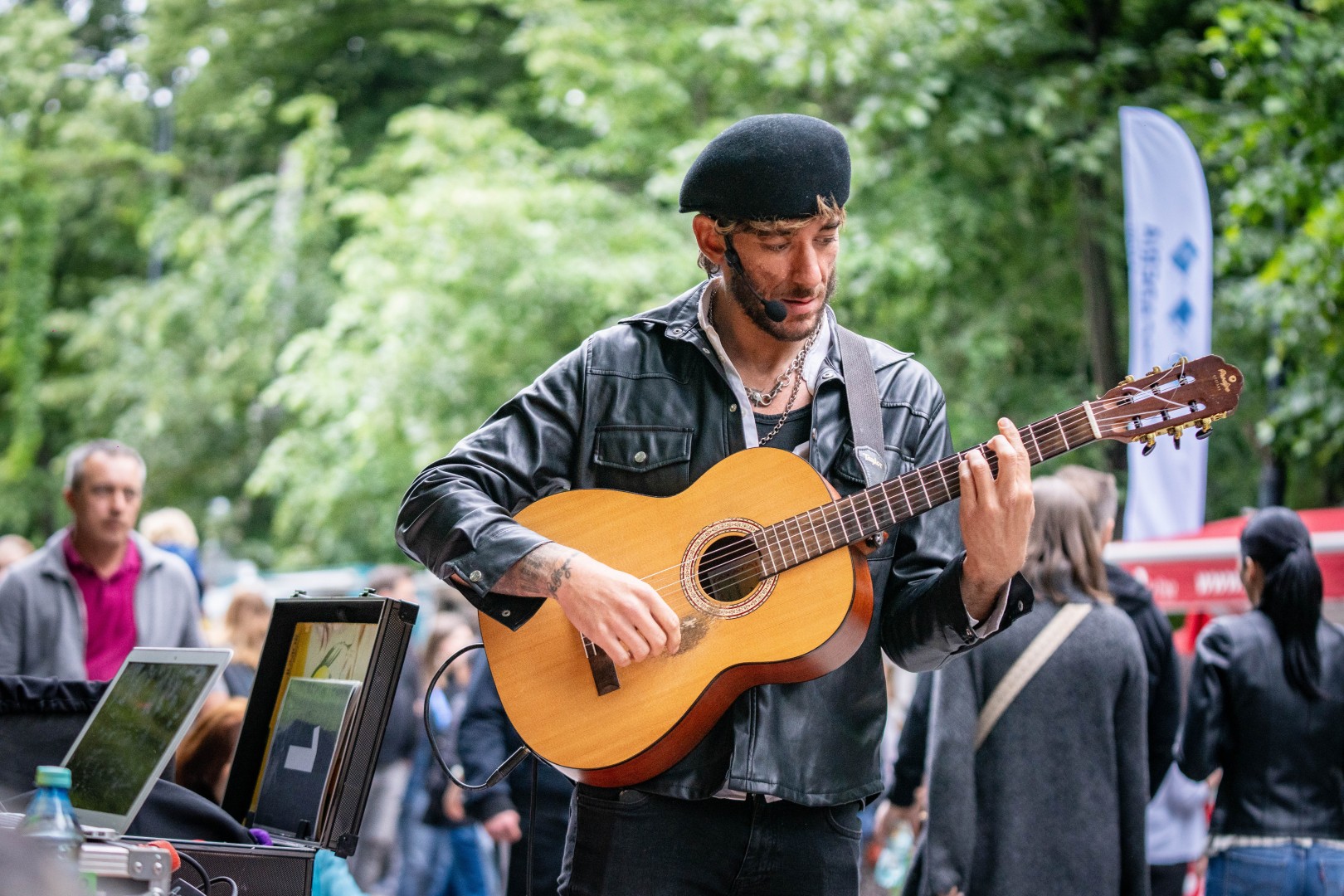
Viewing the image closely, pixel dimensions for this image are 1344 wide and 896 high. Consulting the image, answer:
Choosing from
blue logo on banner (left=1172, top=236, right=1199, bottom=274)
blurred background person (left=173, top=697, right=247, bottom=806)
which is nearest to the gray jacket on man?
blurred background person (left=173, top=697, right=247, bottom=806)

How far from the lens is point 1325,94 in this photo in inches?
327

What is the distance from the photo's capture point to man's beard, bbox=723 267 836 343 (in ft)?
9.14

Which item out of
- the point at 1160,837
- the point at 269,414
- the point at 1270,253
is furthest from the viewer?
the point at 269,414

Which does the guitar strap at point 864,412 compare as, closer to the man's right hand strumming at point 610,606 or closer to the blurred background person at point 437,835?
the man's right hand strumming at point 610,606

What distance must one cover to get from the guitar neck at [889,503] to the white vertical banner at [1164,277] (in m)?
5.53

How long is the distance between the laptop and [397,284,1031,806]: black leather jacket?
0.49 meters

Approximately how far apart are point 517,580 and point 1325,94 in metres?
7.42

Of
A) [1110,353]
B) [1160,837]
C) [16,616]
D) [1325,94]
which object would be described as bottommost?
[1160,837]

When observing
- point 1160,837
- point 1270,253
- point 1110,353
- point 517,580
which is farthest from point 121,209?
point 517,580

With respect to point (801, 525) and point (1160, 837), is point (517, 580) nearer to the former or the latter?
point (801, 525)

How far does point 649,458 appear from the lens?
9.36 ft

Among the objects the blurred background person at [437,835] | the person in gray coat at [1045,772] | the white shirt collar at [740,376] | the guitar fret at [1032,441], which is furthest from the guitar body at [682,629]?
the blurred background person at [437,835]

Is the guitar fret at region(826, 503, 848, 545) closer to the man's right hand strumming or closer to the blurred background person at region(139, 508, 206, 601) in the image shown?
the man's right hand strumming

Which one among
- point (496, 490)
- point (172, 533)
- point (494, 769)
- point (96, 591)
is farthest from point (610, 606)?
point (172, 533)
